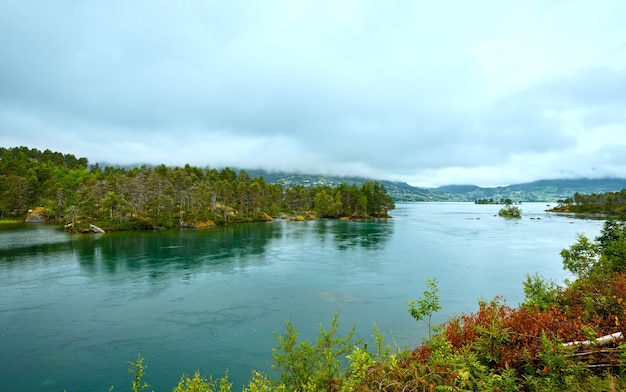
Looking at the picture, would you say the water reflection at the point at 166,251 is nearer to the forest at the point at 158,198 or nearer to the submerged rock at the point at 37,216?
the forest at the point at 158,198

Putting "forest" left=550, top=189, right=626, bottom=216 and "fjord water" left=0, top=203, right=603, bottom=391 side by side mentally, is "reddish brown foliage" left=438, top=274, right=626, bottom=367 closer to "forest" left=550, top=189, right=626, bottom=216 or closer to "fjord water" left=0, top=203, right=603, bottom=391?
"fjord water" left=0, top=203, right=603, bottom=391

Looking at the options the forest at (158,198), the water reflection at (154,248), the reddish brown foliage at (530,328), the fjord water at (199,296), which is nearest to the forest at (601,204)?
the forest at (158,198)

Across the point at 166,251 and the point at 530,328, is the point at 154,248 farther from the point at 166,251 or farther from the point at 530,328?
the point at 530,328

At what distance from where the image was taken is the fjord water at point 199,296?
58.4 feet

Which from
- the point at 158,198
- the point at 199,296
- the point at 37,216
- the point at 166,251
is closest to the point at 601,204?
the point at 158,198

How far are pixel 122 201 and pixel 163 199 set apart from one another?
918 cm

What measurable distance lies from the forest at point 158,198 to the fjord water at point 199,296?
22.4 m

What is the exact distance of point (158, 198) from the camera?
80938 mm

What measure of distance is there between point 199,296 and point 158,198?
60114 millimetres

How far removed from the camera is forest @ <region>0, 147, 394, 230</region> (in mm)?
80875

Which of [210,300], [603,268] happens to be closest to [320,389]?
[603,268]

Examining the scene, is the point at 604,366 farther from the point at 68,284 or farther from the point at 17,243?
the point at 17,243

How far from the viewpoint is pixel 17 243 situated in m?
53.7

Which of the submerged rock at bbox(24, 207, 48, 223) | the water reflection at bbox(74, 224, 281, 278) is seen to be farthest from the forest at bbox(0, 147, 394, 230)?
the water reflection at bbox(74, 224, 281, 278)
